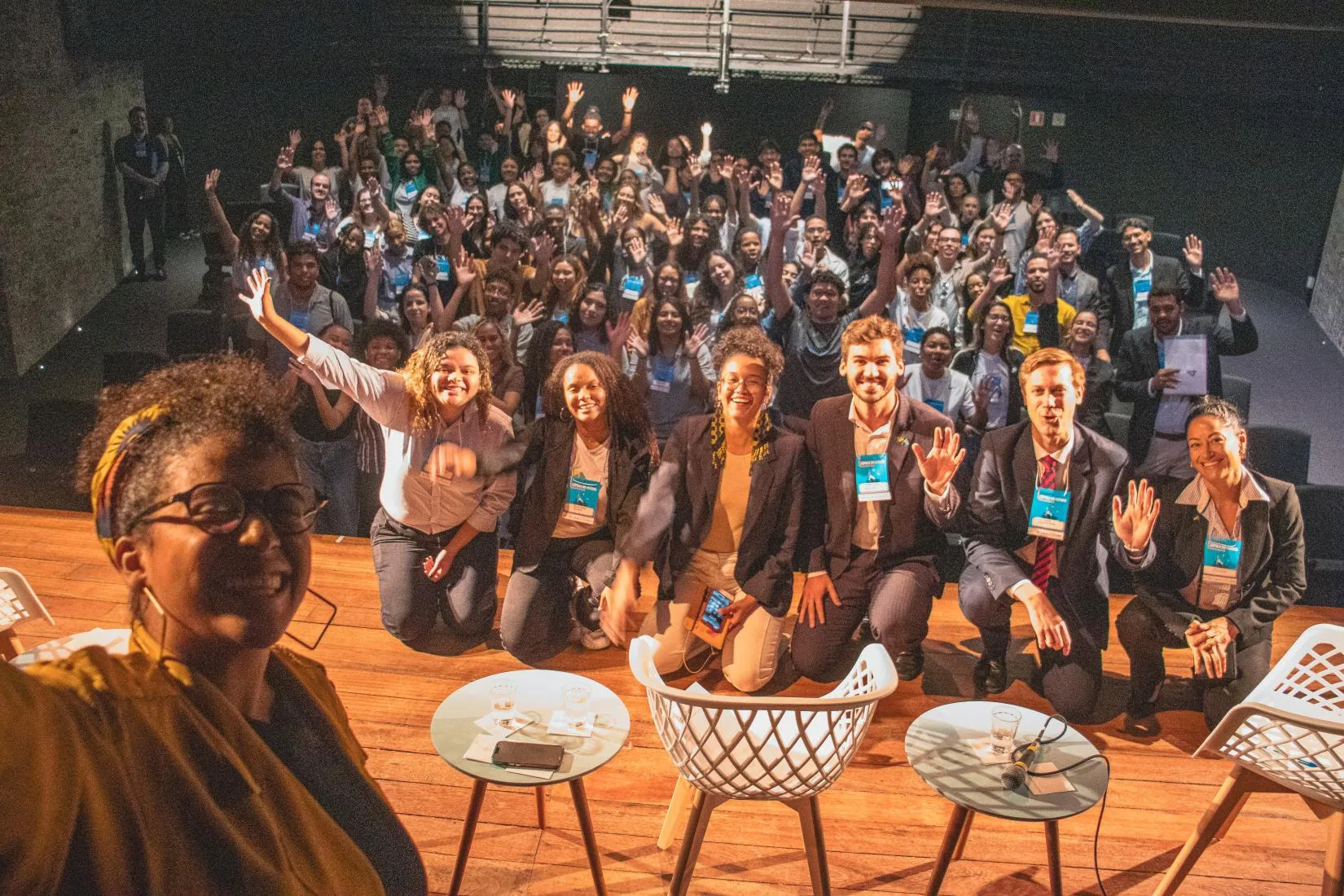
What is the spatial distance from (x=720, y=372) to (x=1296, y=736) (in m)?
1.87

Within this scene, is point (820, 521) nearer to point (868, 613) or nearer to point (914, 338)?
point (868, 613)

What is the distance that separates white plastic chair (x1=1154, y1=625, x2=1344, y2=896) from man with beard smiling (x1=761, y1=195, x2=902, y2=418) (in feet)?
9.20

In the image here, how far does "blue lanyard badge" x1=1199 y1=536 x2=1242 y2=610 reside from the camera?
11.2 ft

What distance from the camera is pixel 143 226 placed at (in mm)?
6930

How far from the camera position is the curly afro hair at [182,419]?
967 mm

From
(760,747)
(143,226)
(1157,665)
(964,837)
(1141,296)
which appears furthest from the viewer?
(143,226)

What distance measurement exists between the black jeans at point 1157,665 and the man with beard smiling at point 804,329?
1.93 metres

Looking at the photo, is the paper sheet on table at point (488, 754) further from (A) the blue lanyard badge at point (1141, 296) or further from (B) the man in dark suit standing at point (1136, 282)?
(A) the blue lanyard badge at point (1141, 296)

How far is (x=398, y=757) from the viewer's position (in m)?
3.20

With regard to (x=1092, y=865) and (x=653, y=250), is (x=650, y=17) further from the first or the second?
(x=1092, y=865)

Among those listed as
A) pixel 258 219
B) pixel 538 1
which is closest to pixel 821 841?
pixel 258 219

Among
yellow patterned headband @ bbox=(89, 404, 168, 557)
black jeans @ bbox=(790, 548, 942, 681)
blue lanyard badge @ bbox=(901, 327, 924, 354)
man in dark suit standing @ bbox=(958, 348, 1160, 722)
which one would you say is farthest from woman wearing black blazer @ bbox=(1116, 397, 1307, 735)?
yellow patterned headband @ bbox=(89, 404, 168, 557)

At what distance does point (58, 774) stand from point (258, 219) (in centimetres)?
566

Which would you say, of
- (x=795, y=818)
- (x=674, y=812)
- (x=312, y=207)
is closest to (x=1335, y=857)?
(x=795, y=818)
